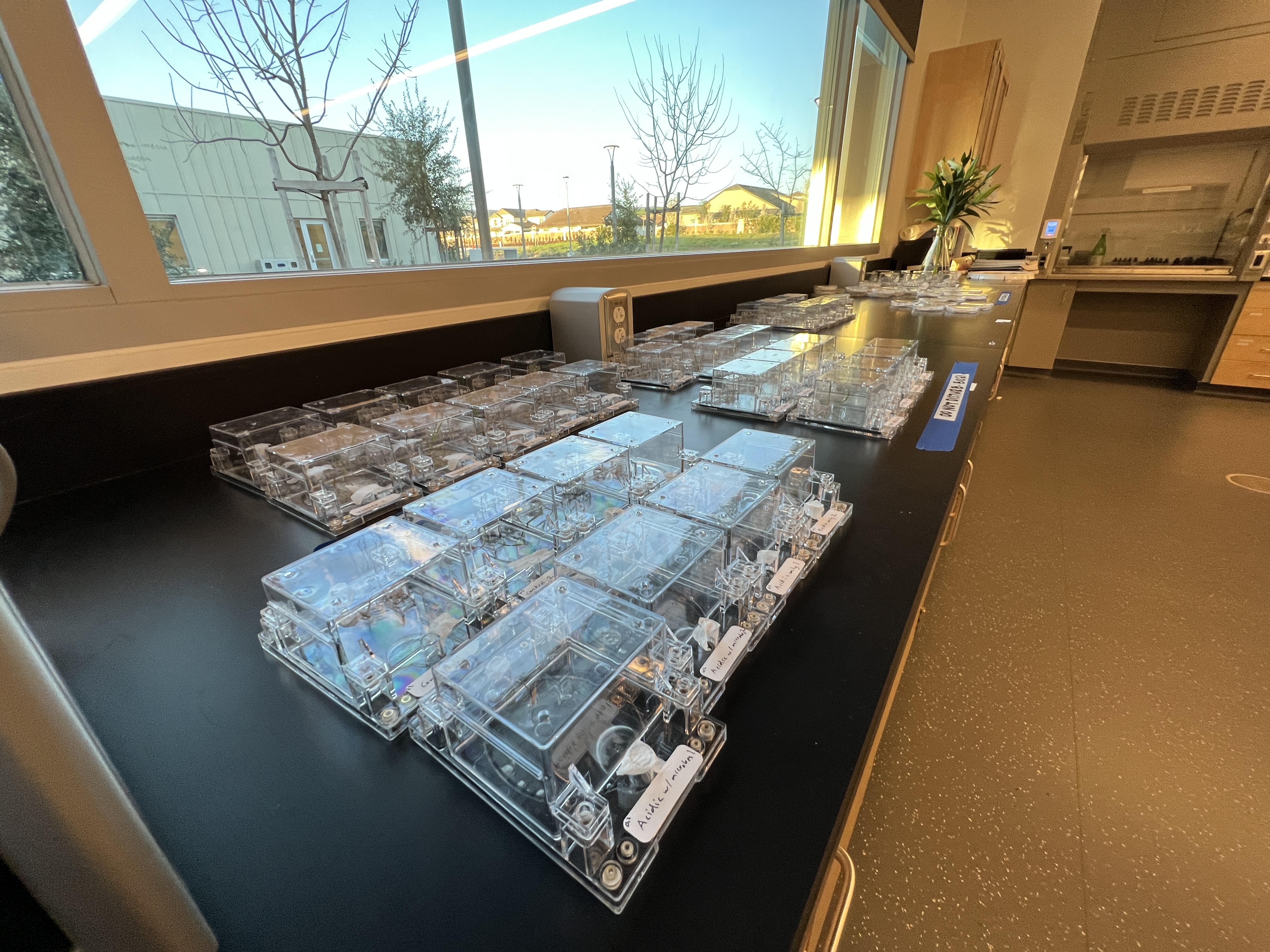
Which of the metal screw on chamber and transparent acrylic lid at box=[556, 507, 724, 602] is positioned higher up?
transparent acrylic lid at box=[556, 507, 724, 602]

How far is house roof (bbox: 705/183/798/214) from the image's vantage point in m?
2.40

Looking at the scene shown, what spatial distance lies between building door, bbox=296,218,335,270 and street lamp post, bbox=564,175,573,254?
0.77 meters

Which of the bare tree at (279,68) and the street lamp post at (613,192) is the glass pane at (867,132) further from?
the bare tree at (279,68)

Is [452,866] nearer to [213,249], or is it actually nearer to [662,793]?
[662,793]

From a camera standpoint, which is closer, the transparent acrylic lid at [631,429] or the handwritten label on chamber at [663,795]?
the handwritten label on chamber at [663,795]

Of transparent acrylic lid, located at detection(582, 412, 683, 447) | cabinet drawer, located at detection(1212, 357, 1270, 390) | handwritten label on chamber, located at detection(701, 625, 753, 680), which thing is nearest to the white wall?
cabinet drawer, located at detection(1212, 357, 1270, 390)

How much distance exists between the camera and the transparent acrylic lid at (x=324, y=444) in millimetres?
751

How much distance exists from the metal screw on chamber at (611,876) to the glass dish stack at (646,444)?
431mm

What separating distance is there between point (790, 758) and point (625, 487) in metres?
0.41

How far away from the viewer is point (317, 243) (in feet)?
3.50

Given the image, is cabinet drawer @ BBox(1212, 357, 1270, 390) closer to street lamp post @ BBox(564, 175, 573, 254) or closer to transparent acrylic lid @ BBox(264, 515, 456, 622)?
street lamp post @ BBox(564, 175, 573, 254)

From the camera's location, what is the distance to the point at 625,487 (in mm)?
708

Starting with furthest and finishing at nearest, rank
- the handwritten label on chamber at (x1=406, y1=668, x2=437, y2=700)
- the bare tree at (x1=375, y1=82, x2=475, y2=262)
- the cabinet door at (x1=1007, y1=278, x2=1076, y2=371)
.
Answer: the cabinet door at (x1=1007, y1=278, x2=1076, y2=371) < the bare tree at (x1=375, y1=82, x2=475, y2=262) < the handwritten label on chamber at (x1=406, y1=668, x2=437, y2=700)

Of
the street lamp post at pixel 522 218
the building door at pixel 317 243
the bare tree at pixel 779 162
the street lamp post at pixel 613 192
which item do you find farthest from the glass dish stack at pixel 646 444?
the bare tree at pixel 779 162
